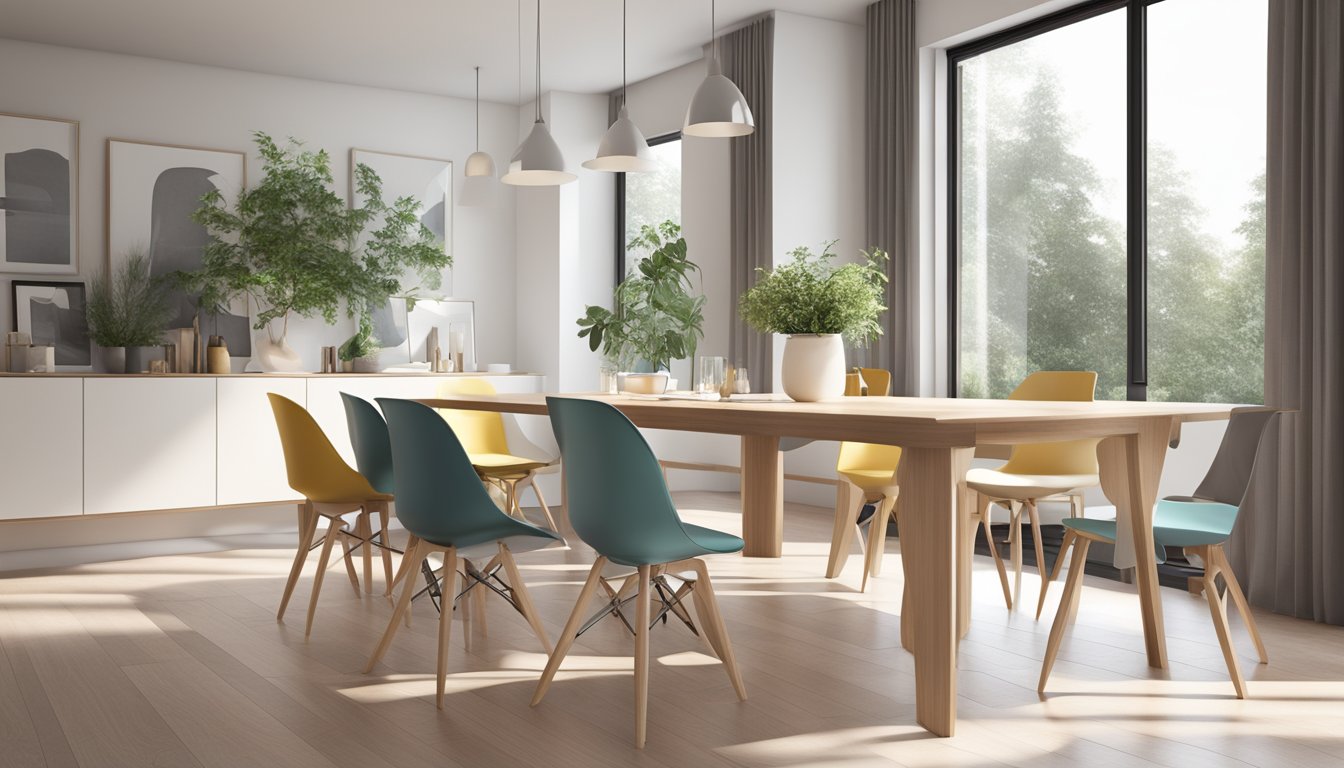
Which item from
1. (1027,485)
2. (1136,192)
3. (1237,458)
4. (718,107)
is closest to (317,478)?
(718,107)

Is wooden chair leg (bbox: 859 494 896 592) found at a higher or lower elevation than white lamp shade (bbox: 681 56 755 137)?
lower

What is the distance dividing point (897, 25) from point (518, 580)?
397 centimetres

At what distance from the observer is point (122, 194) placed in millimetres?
6027

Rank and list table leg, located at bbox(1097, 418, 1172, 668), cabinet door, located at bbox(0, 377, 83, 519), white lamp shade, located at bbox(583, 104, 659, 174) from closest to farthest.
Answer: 1. table leg, located at bbox(1097, 418, 1172, 668)
2. white lamp shade, located at bbox(583, 104, 659, 174)
3. cabinet door, located at bbox(0, 377, 83, 519)

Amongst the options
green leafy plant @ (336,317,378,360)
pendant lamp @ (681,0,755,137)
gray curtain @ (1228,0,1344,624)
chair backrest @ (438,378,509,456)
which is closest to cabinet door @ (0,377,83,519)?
green leafy plant @ (336,317,378,360)

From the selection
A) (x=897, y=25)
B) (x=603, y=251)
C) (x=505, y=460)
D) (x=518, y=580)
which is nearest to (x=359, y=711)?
(x=518, y=580)

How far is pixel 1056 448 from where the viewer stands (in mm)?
4086

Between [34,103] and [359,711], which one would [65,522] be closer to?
[34,103]

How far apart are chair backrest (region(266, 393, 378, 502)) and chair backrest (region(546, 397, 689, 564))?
122 centimetres

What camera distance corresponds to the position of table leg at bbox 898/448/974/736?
2541 millimetres

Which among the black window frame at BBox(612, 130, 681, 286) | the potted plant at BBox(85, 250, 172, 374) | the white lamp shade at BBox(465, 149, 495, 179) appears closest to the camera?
the potted plant at BBox(85, 250, 172, 374)

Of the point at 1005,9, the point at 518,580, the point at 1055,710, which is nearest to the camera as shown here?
the point at 1055,710

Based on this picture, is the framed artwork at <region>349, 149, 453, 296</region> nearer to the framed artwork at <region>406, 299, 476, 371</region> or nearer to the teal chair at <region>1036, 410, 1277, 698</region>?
the framed artwork at <region>406, 299, 476, 371</region>

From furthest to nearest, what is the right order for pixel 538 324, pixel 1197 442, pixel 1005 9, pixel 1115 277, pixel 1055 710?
pixel 538 324 → pixel 1005 9 → pixel 1115 277 → pixel 1197 442 → pixel 1055 710
